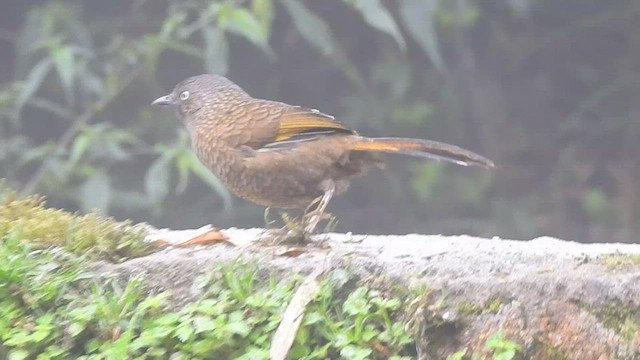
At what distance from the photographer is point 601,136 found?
7059 mm

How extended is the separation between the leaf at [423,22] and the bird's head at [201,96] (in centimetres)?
235

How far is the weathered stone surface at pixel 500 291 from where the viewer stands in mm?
2863

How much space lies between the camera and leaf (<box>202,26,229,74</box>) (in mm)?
6125

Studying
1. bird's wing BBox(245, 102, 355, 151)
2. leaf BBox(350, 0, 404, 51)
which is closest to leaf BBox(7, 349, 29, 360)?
bird's wing BBox(245, 102, 355, 151)

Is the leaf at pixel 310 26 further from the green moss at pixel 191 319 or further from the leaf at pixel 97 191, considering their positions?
the green moss at pixel 191 319

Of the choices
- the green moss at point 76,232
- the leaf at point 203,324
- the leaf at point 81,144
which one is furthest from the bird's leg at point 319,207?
the leaf at point 81,144

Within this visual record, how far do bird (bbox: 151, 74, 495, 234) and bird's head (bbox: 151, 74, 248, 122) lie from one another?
173 millimetres

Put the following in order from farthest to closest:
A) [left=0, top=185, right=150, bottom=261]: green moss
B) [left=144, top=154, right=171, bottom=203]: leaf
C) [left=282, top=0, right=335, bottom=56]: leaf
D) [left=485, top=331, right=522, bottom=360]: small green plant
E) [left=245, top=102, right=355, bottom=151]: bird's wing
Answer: [left=282, top=0, right=335, bottom=56]: leaf
[left=144, top=154, right=171, bottom=203]: leaf
[left=245, top=102, right=355, bottom=151]: bird's wing
[left=0, top=185, right=150, bottom=261]: green moss
[left=485, top=331, right=522, bottom=360]: small green plant

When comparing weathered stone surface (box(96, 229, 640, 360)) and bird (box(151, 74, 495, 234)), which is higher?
bird (box(151, 74, 495, 234))

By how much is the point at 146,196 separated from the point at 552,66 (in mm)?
2414

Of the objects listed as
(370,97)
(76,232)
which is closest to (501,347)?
(76,232)

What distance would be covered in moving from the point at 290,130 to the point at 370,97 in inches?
116

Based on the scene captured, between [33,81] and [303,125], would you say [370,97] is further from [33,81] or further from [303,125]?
[303,125]

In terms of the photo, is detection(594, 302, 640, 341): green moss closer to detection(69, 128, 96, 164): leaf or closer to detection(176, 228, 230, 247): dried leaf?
detection(176, 228, 230, 247): dried leaf
